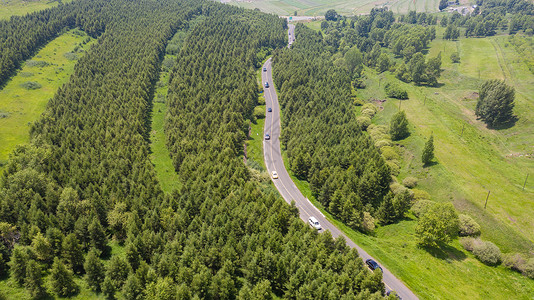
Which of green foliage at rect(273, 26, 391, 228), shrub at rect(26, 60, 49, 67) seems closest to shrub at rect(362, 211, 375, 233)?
green foliage at rect(273, 26, 391, 228)

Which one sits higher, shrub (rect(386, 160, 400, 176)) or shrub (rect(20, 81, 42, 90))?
shrub (rect(20, 81, 42, 90))

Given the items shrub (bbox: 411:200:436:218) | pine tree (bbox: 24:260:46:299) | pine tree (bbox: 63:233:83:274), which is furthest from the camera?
shrub (bbox: 411:200:436:218)

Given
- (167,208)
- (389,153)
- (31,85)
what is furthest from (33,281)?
(31,85)

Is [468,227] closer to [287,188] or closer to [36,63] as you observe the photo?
[287,188]

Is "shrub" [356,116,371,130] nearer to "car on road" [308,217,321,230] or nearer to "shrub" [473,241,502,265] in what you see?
"car on road" [308,217,321,230]

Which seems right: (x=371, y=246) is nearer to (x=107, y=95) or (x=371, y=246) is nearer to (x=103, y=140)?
(x=103, y=140)

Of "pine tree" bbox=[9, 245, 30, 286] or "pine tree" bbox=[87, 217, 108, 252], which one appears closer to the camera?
"pine tree" bbox=[9, 245, 30, 286]
